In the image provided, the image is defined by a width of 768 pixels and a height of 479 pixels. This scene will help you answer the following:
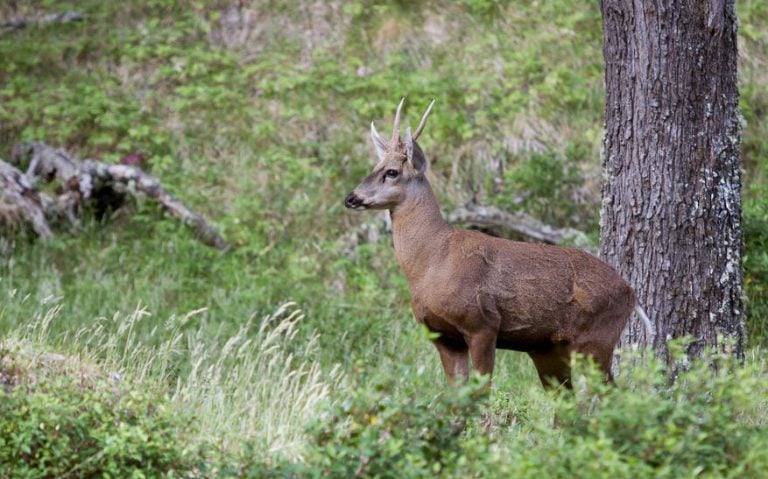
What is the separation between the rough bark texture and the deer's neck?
1.31m

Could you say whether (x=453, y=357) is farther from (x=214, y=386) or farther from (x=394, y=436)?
(x=394, y=436)

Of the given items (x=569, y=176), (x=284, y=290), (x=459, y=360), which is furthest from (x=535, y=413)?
(x=569, y=176)

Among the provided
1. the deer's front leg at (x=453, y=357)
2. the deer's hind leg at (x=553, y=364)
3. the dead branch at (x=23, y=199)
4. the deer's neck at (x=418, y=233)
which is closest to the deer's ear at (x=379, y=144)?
the deer's neck at (x=418, y=233)

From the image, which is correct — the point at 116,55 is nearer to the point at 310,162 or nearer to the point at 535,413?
the point at 310,162

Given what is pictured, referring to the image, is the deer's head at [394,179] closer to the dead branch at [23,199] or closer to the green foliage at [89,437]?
the green foliage at [89,437]

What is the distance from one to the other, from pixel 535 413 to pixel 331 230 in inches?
211

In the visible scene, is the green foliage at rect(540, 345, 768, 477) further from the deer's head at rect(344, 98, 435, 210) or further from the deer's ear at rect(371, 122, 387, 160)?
the deer's ear at rect(371, 122, 387, 160)

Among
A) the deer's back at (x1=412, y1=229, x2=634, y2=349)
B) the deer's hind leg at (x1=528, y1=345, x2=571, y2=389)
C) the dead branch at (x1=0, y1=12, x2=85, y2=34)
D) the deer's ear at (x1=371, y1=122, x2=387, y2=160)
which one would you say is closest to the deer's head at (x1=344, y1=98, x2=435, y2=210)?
the deer's ear at (x1=371, y1=122, x2=387, y2=160)

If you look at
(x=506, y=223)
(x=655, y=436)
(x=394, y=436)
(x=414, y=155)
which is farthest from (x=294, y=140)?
(x=655, y=436)

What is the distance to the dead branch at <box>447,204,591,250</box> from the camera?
1079 cm

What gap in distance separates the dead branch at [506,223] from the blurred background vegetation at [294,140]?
0.71 feet

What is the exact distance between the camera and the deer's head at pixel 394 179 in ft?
22.6

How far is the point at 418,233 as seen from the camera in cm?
687

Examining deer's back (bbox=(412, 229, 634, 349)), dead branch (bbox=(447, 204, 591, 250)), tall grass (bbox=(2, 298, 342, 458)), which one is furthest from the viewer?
dead branch (bbox=(447, 204, 591, 250))
